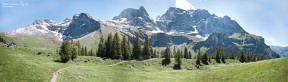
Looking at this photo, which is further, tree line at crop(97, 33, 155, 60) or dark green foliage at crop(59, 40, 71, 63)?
tree line at crop(97, 33, 155, 60)

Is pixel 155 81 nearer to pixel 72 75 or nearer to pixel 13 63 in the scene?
pixel 72 75

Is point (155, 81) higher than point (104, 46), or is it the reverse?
point (104, 46)

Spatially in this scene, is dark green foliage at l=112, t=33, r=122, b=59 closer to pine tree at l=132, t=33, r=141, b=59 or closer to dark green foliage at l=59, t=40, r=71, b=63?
pine tree at l=132, t=33, r=141, b=59

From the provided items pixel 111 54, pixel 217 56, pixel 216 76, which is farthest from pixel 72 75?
pixel 217 56

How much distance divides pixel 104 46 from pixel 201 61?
42.9 meters

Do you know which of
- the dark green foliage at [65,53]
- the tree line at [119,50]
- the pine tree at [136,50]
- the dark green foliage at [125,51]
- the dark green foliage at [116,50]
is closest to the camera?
the dark green foliage at [65,53]

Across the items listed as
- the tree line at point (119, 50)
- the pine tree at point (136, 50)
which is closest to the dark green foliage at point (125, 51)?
the tree line at point (119, 50)

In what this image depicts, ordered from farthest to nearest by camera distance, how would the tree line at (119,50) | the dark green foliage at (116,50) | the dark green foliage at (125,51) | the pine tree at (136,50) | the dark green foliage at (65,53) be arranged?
the pine tree at (136,50), the dark green foliage at (125,51), the tree line at (119,50), the dark green foliage at (116,50), the dark green foliage at (65,53)

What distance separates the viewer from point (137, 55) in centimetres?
13400

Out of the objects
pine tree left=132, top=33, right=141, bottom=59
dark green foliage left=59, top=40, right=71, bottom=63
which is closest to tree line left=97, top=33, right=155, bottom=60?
pine tree left=132, top=33, right=141, bottom=59

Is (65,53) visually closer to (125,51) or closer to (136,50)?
(125,51)

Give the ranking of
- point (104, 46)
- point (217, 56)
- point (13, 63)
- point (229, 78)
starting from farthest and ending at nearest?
point (217, 56) < point (104, 46) < point (229, 78) < point (13, 63)

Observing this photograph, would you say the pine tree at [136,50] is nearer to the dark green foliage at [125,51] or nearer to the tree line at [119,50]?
the tree line at [119,50]

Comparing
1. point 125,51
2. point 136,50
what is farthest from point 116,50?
point 136,50
